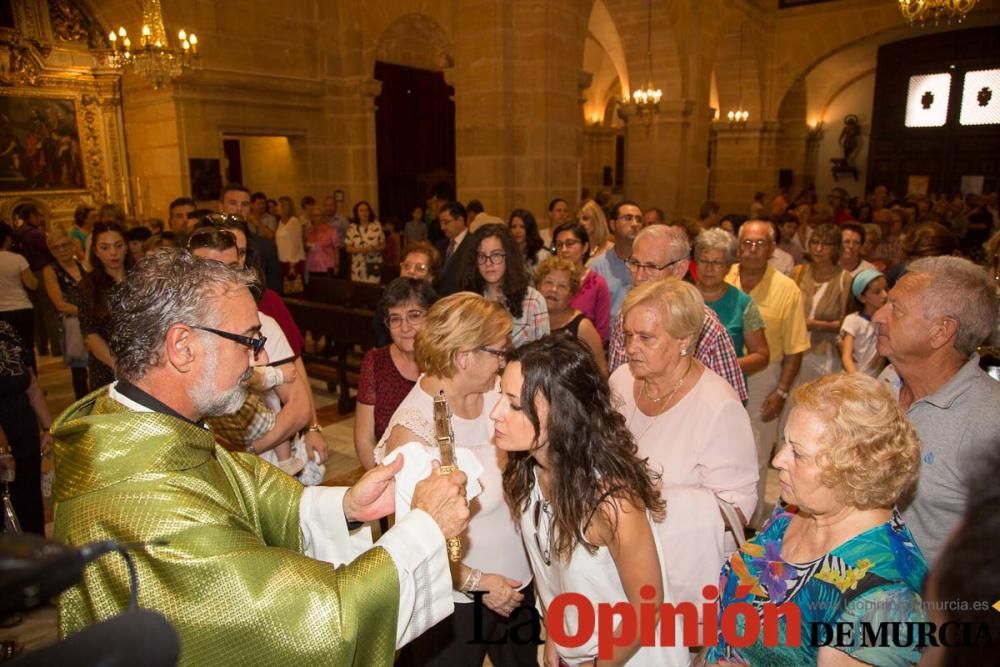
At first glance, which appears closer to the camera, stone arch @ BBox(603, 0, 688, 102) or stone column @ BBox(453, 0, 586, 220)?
stone column @ BBox(453, 0, 586, 220)

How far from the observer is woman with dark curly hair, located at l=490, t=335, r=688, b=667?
1.66 meters

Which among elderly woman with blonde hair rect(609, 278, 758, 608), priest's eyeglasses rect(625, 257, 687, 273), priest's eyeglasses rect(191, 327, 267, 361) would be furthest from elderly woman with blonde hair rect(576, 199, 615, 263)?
priest's eyeglasses rect(191, 327, 267, 361)

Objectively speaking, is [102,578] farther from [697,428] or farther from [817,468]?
[697,428]

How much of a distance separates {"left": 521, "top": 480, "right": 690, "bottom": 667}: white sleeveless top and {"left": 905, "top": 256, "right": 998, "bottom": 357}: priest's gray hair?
1.23 metres

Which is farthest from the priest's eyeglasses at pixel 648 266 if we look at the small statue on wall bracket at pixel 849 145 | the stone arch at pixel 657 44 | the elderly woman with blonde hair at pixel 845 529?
the small statue on wall bracket at pixel 849 145

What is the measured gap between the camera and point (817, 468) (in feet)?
4.87

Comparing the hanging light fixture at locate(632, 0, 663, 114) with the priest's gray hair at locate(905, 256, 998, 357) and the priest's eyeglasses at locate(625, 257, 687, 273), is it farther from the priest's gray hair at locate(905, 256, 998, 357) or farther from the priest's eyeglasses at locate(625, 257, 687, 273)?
the priest's gray hair at locate(905, 256, 998, 357)

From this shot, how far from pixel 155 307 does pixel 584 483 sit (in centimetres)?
121

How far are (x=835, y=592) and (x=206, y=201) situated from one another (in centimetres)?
1058

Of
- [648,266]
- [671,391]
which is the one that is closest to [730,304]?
[648,266]

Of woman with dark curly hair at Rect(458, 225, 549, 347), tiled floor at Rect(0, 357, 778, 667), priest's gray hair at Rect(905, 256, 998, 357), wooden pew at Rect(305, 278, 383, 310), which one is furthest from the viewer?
wooden pew at Rect(305, 278, 383, 310)

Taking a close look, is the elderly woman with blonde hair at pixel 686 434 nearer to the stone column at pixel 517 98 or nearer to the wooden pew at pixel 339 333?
the wooden pew at pixel 339 333

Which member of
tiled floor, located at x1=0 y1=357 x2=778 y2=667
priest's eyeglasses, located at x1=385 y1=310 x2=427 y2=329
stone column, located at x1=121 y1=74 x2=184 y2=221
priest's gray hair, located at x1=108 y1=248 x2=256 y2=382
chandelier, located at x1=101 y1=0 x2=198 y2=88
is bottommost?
tiled floor, located at x1=0 y1=357 x2=778 y2=667

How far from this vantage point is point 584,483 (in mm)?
1699
